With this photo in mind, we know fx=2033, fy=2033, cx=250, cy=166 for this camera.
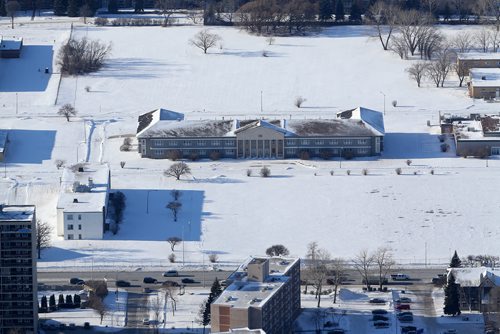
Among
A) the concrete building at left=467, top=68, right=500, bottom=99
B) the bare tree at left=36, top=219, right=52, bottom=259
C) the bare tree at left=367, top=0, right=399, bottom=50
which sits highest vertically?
the bare tree at left=367, top=0, right=399, bottom=50

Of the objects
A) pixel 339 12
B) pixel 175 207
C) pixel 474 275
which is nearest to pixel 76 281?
pixel 175 207

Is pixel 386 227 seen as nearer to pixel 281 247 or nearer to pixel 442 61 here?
pixel 281 247

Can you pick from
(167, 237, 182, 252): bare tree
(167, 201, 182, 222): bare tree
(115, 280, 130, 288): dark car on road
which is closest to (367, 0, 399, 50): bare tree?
(167, 201, 182, 222): bare tree

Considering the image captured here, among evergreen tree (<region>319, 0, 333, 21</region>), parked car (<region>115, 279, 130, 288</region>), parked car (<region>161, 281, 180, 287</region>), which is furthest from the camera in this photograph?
evergreen tree (<region>319, 0, 333, 21</region>)

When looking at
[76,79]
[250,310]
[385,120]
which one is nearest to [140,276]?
[250,310]

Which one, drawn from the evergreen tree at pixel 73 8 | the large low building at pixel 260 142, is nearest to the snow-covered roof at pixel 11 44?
the evergreen tree at pixel 73 8

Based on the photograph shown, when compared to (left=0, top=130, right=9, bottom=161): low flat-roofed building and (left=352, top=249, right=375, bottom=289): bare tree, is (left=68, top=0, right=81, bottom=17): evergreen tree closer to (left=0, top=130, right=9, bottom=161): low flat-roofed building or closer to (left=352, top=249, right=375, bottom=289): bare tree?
(left=0, top=130, right=9, bottom=161): low flat-roofed building
